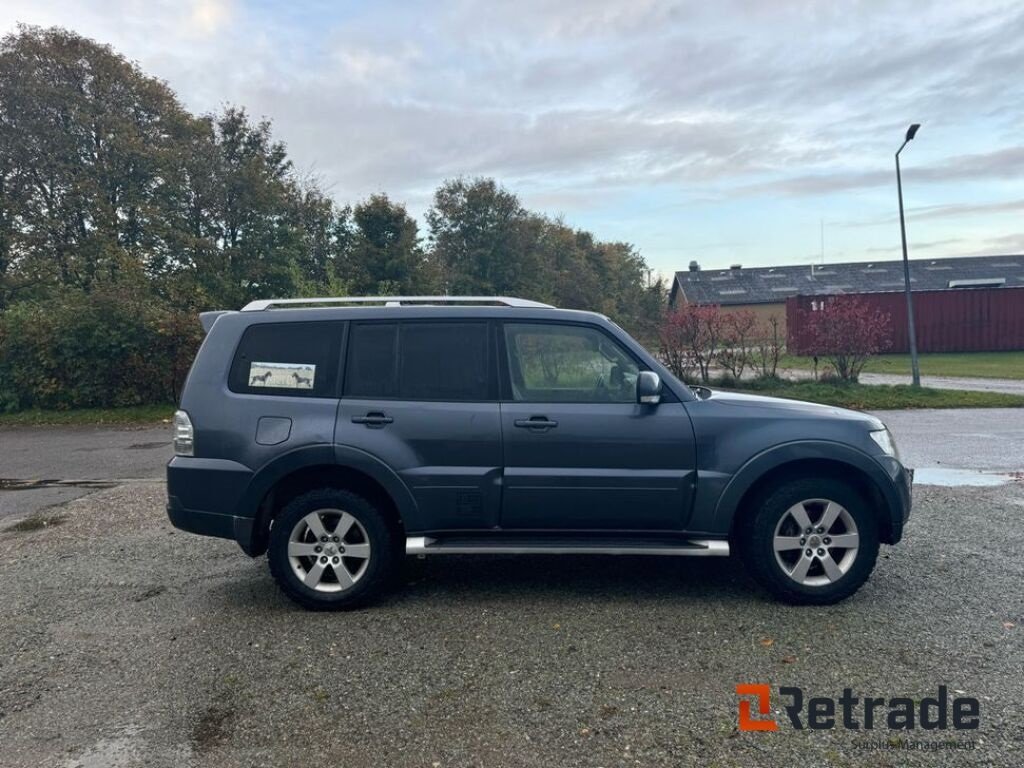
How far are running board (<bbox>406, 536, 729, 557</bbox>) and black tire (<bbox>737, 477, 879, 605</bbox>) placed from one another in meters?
0.25

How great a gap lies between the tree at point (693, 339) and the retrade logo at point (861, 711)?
45.7ft

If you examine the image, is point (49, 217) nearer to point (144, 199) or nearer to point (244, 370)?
point (144, 199)

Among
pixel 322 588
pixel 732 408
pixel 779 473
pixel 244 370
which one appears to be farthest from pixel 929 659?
pixel 244 370

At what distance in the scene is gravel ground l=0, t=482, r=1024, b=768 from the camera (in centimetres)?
292

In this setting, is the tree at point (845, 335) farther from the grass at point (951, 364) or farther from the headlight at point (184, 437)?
the headlight at point (184, 437)

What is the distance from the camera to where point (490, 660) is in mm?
3664

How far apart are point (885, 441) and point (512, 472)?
232cm

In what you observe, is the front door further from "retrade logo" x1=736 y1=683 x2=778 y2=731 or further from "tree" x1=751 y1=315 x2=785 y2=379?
"tree" x1=751 y1=315 x2=785 y2=379

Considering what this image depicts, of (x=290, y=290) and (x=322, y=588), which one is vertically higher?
(x=290, y=290)

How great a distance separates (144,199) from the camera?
21.7 meters

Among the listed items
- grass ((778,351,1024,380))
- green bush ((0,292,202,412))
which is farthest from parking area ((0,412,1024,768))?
grass ((778,351,1024,380))

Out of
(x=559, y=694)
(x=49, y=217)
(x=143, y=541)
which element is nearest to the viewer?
(x=559, y=694)

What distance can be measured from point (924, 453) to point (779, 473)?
6775 millimetres

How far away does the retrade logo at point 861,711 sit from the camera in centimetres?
302
